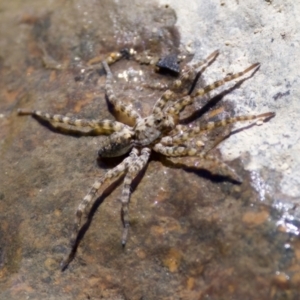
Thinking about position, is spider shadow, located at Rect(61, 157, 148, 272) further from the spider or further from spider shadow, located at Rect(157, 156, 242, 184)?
spider shadow, located at Rect(157, 156, 242, 184)

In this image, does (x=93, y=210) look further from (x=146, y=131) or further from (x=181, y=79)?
(x=181, y=79)

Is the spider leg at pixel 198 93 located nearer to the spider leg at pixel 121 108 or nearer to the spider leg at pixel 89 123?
the spider leg at pixel 121 108

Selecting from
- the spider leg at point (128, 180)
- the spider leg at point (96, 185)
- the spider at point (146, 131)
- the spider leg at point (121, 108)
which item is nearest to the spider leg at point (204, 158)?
the spider at point (146, 131)

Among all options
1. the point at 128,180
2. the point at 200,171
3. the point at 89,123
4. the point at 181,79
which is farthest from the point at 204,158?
the point at 89,123

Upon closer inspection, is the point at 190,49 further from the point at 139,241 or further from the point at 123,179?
the point at 139,241

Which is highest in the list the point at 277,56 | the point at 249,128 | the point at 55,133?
the point at 277,56

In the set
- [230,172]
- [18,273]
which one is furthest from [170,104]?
[18,273]
